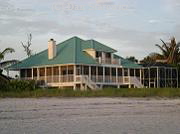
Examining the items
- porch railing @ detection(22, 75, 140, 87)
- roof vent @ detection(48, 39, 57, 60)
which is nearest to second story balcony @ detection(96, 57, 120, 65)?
porch railing @ detection(22, 75, 140, 87)

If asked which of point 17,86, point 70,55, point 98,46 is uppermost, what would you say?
point 98,46

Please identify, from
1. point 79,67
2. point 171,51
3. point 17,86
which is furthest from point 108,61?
point 17,86

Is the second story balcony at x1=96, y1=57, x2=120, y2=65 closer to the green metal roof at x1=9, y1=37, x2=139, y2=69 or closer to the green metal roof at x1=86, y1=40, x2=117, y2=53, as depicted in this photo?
the green metal roof at x1=9, y1=37, x2=139, y2=69

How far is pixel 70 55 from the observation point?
46969 mm

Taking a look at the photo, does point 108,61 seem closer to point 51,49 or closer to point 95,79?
point 95,79

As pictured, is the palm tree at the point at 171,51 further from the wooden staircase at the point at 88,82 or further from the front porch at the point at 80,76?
the wooden staircase at the point at 88,82

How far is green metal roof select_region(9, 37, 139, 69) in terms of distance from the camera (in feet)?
153

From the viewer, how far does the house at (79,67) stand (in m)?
46.1

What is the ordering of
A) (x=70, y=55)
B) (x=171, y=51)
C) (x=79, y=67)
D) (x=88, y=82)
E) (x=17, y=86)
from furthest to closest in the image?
(x=171, y=51), (x=70, y=55), (x=79, y=67), (x=88, y=82), (x=17, y=86)

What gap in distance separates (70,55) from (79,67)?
1633 mm

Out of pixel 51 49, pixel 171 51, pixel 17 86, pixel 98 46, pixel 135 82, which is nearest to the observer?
pixel 17 86

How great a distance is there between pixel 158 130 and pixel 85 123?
2.81 metres

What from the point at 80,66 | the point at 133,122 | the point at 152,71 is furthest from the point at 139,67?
the point at 133,122

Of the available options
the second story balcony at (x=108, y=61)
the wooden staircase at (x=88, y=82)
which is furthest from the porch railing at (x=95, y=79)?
the second story balcony at (x=108, y=61)
